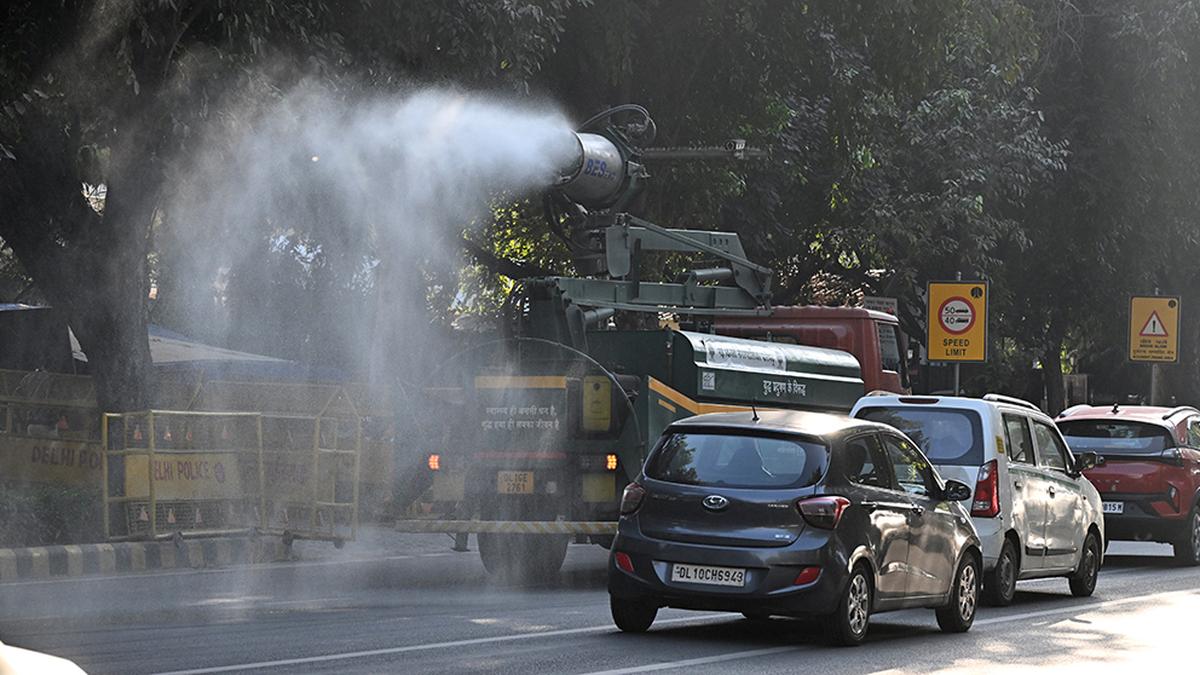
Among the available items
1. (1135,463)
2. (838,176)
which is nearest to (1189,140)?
(838,176)

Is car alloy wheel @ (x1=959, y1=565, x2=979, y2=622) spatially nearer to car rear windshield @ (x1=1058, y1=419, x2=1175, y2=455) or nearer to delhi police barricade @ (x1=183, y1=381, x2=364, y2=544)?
delhi police barricade @ (x1=183, y1=381, x2=364, y2=544)

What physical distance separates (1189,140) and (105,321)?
22.9 m

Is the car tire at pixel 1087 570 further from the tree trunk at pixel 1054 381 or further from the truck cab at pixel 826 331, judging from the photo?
the tree trunk at pixel 1054 381

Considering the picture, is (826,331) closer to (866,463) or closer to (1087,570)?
(1087,570)

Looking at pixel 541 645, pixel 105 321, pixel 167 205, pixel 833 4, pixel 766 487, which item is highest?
pixel 833 4

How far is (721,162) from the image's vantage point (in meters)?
25.2

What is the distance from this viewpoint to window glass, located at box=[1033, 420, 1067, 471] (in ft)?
53.3

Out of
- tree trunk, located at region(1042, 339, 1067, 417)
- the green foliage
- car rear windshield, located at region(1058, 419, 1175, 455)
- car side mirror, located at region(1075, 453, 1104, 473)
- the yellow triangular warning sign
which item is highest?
the yellow triangular warning sign

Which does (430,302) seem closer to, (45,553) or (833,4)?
(833,4)

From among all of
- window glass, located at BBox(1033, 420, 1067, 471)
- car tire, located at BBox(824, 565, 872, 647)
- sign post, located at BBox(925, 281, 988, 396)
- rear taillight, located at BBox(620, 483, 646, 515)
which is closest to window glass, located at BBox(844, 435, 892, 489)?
car tire, located at BBox(824, 565, 872, 647)

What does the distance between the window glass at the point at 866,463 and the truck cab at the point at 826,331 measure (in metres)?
8.00

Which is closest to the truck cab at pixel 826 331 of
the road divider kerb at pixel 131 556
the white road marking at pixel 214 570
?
the white road marking at pixel 214 570

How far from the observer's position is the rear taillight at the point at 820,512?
38.3 ft

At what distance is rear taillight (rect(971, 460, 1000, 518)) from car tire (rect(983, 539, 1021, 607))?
16.2 inches
